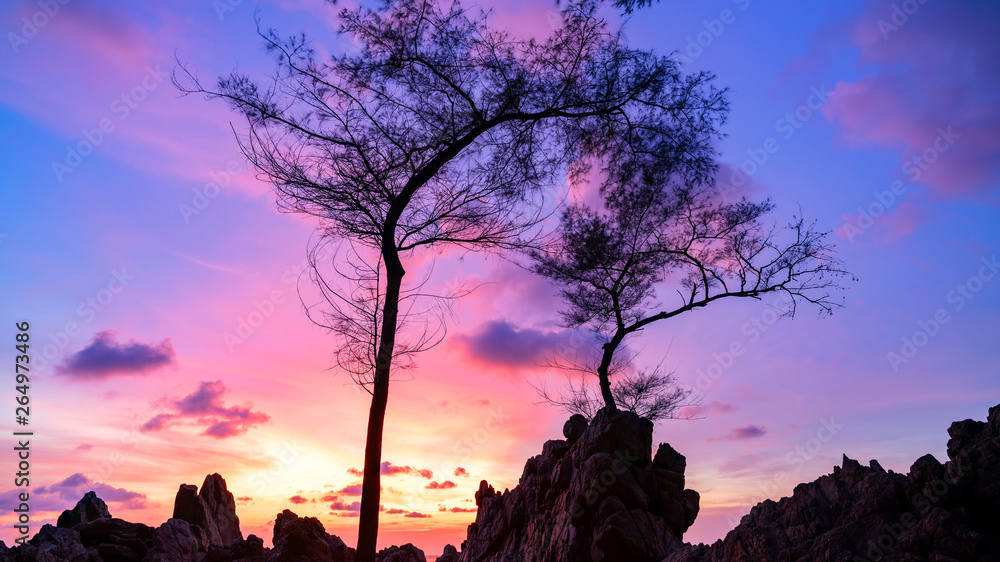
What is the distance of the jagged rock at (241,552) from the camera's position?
41.7 feet

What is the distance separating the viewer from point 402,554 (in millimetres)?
13844

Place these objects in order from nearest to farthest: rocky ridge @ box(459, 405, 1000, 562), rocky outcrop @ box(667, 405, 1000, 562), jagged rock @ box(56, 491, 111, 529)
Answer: rocky outcrop @ box(667, 405, 1000, 562), rocky ridge @ box(459, 405, 1000, 562), jagged rock @ box(56, 491, 111, 529)

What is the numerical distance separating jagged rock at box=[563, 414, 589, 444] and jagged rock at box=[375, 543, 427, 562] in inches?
161

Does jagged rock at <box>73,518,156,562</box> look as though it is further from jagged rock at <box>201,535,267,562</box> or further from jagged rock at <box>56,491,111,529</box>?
jagged rock at <box>201,535,267,562</box>

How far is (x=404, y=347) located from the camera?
43.4ft

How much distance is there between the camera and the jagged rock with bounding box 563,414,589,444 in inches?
551

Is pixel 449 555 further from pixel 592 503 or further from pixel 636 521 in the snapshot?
pixel 636 521

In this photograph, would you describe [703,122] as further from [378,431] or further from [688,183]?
[378,431]

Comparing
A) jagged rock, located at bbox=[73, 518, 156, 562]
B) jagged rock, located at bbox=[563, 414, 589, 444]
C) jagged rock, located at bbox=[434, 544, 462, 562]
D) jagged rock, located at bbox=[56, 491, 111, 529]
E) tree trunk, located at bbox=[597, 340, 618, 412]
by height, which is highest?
tree trunk, located at bbox=[597, 340, 618, 412]

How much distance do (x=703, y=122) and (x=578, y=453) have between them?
28.5 ft

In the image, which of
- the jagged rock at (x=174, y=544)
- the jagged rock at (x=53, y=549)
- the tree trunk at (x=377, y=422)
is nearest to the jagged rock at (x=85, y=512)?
the jagged rock at (x=53, y=549)

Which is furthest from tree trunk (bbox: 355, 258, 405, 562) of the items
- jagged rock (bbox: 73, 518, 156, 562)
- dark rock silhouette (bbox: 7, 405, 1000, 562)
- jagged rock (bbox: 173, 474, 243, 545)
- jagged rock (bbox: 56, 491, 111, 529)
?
jagged rock (bbox: 173, 474, 243, 545)

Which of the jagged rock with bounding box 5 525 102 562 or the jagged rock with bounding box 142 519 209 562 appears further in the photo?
the jagged rock with bounding box 142 519 209 562

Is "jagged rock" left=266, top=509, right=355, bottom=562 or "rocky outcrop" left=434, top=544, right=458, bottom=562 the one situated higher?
"jagged rock" left=266, top=509, right=355, bottom=562
